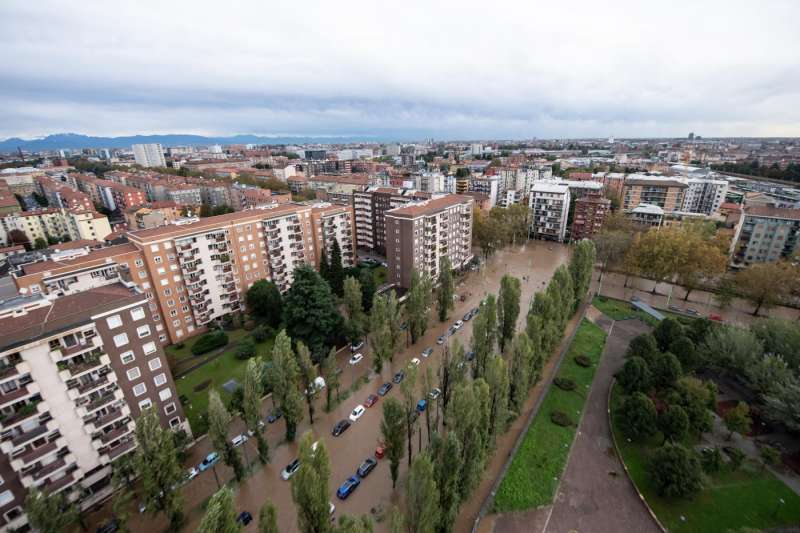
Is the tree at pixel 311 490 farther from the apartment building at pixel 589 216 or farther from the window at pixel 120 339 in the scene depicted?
the apartment building at pixel 589 216

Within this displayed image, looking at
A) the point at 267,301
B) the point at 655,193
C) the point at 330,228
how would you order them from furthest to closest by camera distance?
the point at 655,193, the point at 330,228, the point at 267,301

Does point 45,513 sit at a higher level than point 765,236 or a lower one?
lower

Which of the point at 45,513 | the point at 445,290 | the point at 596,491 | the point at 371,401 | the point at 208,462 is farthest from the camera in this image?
the point at 445,290

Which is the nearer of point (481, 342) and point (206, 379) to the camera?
point (481, 342)

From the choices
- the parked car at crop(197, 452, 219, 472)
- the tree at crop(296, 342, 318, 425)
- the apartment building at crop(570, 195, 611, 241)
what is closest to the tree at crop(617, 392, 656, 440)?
the tree at crop(296, 342, 318, 425)

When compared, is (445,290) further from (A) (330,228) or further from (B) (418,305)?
(A) (330,228)

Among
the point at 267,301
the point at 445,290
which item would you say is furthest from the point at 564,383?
the point at 267,301

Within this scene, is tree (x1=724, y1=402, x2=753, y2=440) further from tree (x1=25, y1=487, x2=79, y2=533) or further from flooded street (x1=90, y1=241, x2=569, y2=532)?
tree (x1=25, y1=487, x2=79, y2=533)

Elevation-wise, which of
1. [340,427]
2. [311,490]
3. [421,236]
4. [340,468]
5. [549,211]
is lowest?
[340,468]

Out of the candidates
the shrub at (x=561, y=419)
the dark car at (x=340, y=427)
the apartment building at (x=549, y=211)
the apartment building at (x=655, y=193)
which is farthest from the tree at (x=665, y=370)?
the apartment building at (x=655, y=193)

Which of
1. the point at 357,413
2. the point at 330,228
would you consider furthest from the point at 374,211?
the point at 357,413
